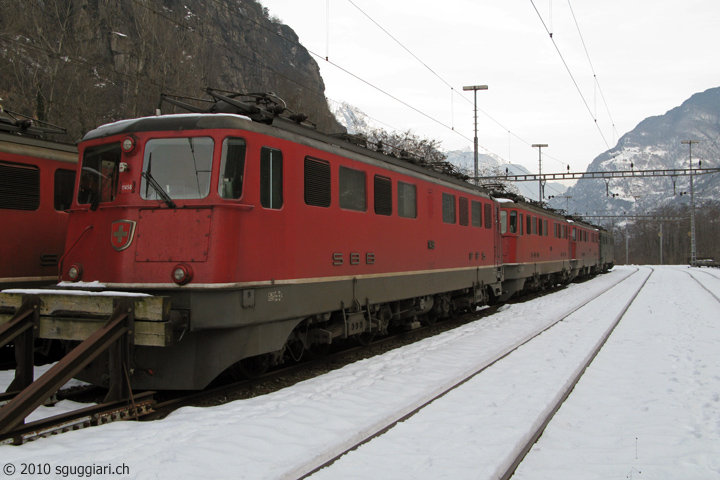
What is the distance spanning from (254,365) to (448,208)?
6.51 metres

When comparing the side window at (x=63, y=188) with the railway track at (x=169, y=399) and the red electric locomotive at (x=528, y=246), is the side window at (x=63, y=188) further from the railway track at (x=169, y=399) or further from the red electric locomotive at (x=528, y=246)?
the red electric locomotive at (x=528, y=246)

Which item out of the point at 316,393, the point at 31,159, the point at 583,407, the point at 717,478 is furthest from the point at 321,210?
the point at 717,478

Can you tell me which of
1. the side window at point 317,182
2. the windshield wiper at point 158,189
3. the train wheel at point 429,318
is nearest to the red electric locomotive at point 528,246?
the train wheel at point 429,318

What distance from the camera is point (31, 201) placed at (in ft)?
28.2

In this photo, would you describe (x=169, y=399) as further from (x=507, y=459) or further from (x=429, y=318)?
(x=429, y=318)

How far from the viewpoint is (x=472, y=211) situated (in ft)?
46.8

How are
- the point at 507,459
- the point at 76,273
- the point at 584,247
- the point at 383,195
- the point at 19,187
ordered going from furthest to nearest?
the point at 584,247, the point at 383,195, the point at 19,187, the point at 76,273, the point at 507,459

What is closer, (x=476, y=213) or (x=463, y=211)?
(x=463, y=211)

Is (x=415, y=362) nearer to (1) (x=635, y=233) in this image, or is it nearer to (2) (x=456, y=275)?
(2) (x=456, y=275)

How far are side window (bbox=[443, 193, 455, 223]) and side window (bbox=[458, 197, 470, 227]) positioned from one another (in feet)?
1.66

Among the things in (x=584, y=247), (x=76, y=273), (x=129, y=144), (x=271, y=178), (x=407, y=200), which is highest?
(x=129, y=144)

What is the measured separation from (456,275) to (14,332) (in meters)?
9.24

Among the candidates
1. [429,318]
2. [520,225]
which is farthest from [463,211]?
[520,225]

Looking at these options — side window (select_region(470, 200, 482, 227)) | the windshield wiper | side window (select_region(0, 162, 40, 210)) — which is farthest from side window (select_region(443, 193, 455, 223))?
side window (select_region(0, 162, 40, 210))
